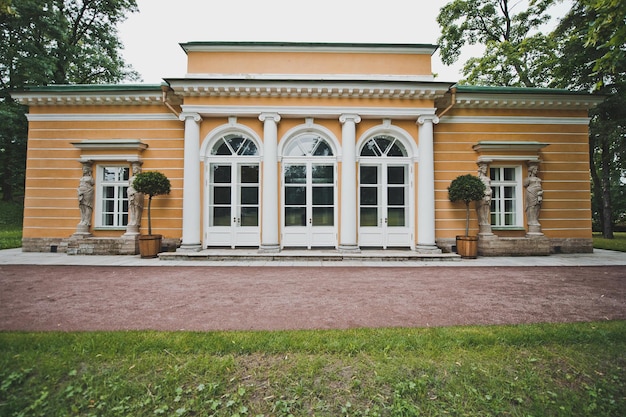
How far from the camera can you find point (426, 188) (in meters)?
8.38

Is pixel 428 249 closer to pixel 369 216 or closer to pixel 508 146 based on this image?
pixel 369 216

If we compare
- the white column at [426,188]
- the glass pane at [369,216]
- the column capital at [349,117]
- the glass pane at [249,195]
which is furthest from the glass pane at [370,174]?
the glass pane at [249,195]

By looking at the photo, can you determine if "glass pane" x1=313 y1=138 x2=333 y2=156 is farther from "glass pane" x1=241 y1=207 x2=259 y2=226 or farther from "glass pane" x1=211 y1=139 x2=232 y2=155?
"glass pane" x1=211 y1=139 x2=232 y2=155

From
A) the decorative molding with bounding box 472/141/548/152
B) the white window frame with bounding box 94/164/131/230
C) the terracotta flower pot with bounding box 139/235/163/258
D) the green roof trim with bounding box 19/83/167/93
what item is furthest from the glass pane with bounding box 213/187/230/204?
the decorative molding with bounding box 472/141/548/152

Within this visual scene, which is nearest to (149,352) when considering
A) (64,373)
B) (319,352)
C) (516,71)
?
(64,373)

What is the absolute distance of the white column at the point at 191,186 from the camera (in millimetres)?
8203

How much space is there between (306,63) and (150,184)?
20.3 feet

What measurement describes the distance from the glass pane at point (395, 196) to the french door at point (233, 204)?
13.7 feet

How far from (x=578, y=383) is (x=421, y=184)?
658 cm

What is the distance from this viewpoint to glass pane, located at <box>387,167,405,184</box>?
893cm

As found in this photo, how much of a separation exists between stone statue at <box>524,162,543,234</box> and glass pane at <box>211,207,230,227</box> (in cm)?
954

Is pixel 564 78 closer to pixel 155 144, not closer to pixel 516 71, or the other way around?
pixel 516 71

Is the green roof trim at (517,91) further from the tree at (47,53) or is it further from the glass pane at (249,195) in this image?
the tree at (47,53)

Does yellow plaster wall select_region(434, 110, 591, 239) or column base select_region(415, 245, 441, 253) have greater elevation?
yellow plaster wall select_region(434, 110, 591, 239)
